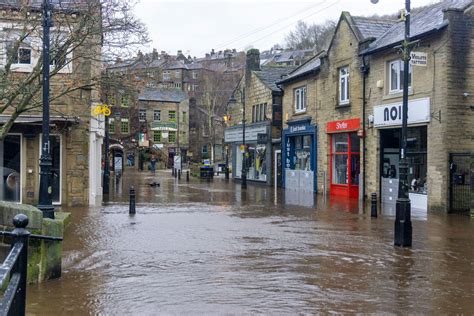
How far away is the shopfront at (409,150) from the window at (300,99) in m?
8.25

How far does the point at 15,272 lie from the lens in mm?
3580

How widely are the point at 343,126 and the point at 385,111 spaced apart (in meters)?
3.69

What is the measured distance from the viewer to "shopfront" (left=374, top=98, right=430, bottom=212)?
2014 cm

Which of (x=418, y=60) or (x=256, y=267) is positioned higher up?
(x=418, y=60)

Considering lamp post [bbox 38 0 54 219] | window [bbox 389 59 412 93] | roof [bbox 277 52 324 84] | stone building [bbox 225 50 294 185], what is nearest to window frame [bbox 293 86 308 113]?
roof [bbox 277 52 324 84]

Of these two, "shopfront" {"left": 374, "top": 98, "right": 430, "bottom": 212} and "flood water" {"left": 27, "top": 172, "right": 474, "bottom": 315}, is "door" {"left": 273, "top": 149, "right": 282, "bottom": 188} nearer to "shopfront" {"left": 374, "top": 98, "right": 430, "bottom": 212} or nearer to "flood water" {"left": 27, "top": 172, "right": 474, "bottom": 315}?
"shopfront" {"left": 374, "top": 98, "right": 430, "bottom": 212}

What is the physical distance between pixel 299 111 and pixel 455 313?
81.1 ft

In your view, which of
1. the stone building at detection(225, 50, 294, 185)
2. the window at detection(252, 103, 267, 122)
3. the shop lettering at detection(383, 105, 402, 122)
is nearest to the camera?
the shop lettering at detection(383, 105, 402, 122)

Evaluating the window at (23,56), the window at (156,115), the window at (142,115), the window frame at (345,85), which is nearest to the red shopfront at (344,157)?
the window frame at (345,85)

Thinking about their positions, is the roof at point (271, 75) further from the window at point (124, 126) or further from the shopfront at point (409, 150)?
the window at point (124, 126)

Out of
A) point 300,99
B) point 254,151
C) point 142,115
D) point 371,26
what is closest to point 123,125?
point 142,115

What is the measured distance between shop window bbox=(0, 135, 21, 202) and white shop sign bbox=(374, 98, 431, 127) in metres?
14.3

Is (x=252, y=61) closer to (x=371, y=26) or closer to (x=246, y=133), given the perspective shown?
(x=246, y=133)

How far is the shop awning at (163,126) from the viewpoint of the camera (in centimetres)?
7352
